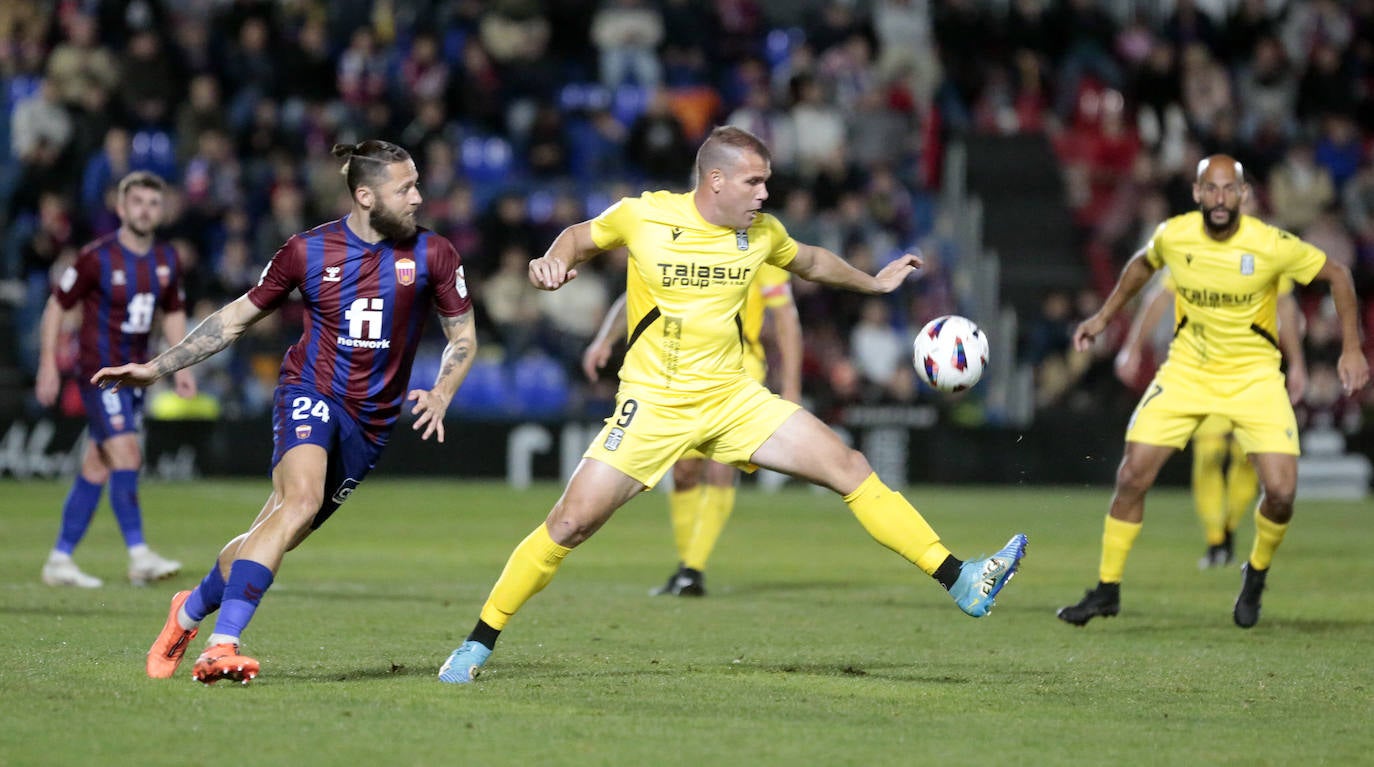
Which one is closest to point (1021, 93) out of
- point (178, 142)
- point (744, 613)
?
point (178, 142)

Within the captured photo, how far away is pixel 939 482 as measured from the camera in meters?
22.3

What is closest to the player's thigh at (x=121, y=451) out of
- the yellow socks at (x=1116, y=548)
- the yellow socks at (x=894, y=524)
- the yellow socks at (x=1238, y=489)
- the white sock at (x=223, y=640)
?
the white sock at (x=223, y=640)

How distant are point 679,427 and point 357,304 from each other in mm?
1461

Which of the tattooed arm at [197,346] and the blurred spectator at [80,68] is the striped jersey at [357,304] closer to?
the tattooed arm at [197,346]

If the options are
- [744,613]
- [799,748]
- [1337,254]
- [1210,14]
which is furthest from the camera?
[1210,14]

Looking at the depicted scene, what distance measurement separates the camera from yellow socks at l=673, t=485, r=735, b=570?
1159 centimetres

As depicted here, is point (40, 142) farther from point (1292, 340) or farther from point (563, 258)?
point (563, 258)

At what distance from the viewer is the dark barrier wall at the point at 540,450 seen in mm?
20625

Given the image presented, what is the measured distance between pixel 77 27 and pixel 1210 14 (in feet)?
54.2

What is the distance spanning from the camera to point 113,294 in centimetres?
1173

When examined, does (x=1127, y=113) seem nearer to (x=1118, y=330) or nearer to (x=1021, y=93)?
(x=1021, y=93)

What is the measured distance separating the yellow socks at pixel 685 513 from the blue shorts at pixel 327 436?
13.2 ft

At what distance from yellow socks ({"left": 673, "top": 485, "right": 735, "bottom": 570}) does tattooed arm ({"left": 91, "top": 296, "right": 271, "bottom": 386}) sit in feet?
14.7

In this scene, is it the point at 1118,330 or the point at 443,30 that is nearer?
the point at 1118,330
